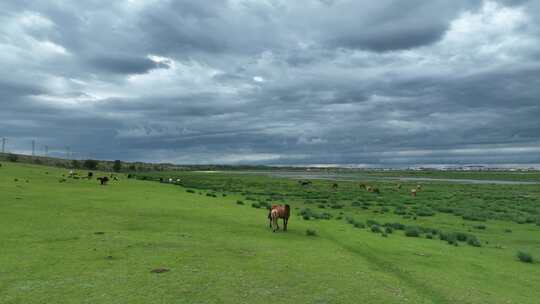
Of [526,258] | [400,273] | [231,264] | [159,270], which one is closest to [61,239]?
[159,270]

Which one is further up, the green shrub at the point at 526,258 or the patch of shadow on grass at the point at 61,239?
the patch of shadow on grass at the point at 61,239

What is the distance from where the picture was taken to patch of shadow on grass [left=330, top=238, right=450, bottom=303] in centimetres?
906

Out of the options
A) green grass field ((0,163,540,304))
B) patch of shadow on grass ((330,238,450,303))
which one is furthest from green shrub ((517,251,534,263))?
patch of shadow on grass ((330,238,450,303))

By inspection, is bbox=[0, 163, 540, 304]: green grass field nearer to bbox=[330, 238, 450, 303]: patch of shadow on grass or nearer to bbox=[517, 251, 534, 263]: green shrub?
bbox=[330, 238, 450, 303]: patch of shadow on grass

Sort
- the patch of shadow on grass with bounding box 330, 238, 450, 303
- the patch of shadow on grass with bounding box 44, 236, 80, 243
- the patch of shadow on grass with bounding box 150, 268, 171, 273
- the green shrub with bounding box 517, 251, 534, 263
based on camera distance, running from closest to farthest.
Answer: the patch of shadow on grass with bounding box 330, 238, 450, 303
the patch of shadow on grass with bounding box 150, 268, 171, 273
the patch of shadow on grass with bounding box 44, 236, 80, 243
the green shrub with bounding box 517, 251, 534, 263

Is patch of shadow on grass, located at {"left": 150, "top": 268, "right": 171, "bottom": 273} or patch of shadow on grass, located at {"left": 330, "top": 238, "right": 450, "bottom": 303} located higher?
patch of shadow on grass, located at {"left": 150, "top": 268, "right": 171, "bottom": 273}

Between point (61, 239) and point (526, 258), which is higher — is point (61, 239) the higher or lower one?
the higher one

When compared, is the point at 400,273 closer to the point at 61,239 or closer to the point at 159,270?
the point at 159,270

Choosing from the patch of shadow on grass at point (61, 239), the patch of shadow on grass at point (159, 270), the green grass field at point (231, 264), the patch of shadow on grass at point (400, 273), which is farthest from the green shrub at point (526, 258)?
the patch of shadow on grass at point (61, 239)

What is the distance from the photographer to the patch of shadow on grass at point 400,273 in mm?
9062

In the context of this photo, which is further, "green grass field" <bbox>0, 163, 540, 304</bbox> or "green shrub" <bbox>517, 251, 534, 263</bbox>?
"green shrub" <bbox>517, 251, 534, 263</bbox>

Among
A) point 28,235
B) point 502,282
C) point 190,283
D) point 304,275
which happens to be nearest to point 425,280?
point 502,282

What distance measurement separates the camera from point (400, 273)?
11102 millimetres

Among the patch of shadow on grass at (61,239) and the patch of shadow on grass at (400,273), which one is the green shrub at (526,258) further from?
the patch of shadow on grass at (61,239)
